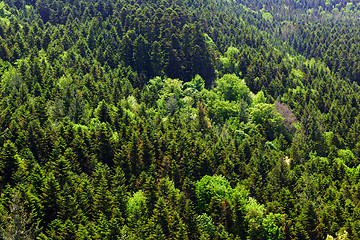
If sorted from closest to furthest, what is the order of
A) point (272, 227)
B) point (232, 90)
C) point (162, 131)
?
point (272, 227)
point (162, 131)
point (232, 90)

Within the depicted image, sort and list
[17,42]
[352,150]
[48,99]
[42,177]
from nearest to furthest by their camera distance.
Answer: [42,177]
[48,99]
[352,150]
[17,42]

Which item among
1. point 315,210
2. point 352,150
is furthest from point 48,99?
point 352,150

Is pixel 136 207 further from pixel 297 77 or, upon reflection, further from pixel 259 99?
pixel 297 77

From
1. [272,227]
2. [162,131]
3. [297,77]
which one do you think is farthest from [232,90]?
[272,227]

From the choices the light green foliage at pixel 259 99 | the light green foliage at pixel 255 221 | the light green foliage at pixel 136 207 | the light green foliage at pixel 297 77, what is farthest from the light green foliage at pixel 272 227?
the light green foliage at pixel 297 77

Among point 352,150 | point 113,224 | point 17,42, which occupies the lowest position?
point 352,150

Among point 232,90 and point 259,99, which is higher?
point 259,99

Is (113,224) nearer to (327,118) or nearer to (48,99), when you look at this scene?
(48,99)

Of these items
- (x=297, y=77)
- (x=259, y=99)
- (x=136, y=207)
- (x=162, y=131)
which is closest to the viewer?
(x=136, y=207)

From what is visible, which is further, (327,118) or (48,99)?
(327,118)
